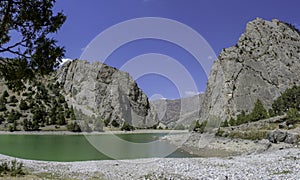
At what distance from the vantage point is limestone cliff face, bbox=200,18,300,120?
429 feet

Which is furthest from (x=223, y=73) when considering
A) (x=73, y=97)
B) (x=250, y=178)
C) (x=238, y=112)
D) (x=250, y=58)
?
(x=250, y=178)

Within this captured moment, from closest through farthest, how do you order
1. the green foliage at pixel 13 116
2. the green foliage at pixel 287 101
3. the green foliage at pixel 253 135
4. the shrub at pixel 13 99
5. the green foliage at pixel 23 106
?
the green foliage at pixel 253 135 < the green foliage at pixel 287 101 < the green foliage at pixel 13 116 < the green foliage at pixel 23 106 < the shrub at pixel 13 99

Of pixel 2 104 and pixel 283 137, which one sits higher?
pixel 2 104

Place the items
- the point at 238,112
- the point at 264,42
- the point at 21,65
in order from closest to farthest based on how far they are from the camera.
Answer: the point at 21,65, the point at 238,112, the point at 264,42

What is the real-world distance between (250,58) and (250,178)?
13543 centimetres

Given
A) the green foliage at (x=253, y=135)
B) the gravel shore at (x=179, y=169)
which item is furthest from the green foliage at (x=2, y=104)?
the gravel shore at (x=179, y=169)

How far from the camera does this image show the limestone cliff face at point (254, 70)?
429 feet

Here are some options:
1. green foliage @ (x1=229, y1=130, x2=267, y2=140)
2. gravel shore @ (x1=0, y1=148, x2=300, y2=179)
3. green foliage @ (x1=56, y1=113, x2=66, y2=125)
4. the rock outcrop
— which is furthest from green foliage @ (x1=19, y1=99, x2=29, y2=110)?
the rock outcrop

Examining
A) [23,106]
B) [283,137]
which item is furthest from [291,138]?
[23,106]

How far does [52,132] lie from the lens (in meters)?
115

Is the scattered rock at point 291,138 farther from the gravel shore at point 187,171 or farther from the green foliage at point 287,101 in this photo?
the green foliage at point 287,101

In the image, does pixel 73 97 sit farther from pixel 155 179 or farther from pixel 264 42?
pixel 155 179

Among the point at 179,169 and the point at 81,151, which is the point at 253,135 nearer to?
the point at 81,151

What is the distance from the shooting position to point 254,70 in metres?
138
